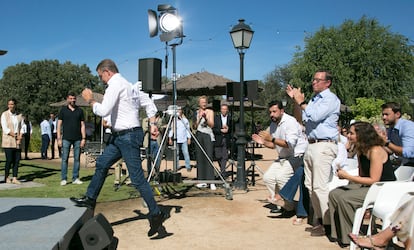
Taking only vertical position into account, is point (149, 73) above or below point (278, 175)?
above

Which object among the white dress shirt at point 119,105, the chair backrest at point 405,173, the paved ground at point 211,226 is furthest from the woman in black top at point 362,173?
the white dress shirt at point 119,105

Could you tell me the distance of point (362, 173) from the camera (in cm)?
434

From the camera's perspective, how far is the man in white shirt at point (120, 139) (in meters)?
A: 4.45

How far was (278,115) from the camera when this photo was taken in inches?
228

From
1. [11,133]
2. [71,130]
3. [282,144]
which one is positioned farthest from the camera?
[71,130]

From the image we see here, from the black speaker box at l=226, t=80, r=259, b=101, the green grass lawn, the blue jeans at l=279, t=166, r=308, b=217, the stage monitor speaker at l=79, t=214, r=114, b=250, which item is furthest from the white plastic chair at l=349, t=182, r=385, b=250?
the black speaker box at l=226, t=80, r=259, b=101

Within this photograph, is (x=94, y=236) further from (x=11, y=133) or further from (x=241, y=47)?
(x=241, y=47)

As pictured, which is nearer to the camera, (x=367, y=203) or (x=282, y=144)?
(x=367, y=203)

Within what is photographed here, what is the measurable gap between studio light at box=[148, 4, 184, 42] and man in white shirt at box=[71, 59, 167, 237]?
2.55 m

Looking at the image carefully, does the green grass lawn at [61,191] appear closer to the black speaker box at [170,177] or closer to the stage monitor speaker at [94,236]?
the black speaker box at [170,177]

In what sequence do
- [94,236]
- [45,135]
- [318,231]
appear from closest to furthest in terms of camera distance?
1. [94,236]
2. [318,231]
3. [45,135]

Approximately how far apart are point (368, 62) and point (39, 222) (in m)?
33.3

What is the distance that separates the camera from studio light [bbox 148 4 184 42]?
7013 millimetres

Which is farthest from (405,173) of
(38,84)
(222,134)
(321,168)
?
(38,84)
